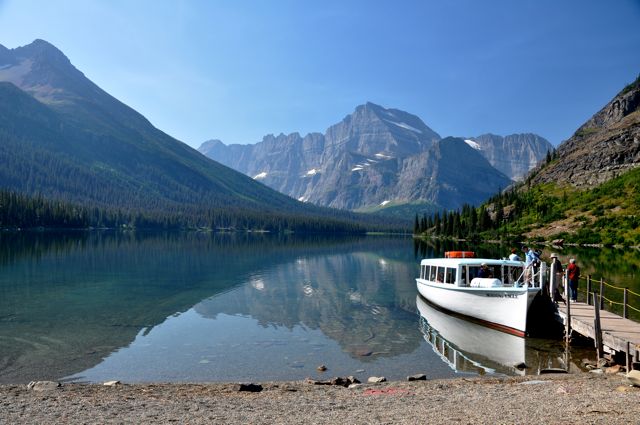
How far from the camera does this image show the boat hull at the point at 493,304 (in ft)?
107

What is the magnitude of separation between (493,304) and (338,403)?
22185 millimetres

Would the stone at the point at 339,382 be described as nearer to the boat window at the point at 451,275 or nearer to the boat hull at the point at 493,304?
the boat hull at the point at 493,304

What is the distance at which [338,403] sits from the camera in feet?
56.4

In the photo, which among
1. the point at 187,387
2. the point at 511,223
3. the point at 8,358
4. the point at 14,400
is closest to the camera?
the point at 14,400

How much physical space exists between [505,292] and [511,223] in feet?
571

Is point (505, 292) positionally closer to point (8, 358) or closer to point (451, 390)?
point (451, 390)

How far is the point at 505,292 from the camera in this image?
3394cm

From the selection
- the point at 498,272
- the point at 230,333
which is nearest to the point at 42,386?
the point at 230,333

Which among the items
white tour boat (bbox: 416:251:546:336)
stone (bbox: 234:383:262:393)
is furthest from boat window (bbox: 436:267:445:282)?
stone (bbox: 234:383:262:393)

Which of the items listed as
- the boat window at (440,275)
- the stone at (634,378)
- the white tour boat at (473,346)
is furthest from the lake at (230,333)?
the stone at (634,378)

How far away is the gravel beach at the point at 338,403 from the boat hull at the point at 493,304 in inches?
455

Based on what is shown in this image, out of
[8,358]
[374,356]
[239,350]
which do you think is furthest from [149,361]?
[374,356]

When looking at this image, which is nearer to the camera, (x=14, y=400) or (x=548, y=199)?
(x=14, y=400)

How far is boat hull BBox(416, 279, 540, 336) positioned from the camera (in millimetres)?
32719
